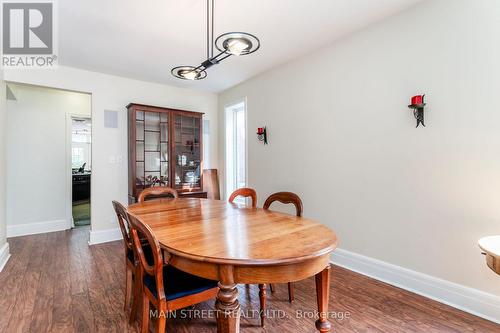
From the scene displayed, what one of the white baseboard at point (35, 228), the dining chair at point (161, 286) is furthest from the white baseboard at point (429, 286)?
the white baseboard at point (35, 228)

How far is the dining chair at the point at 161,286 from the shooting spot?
1290 mm

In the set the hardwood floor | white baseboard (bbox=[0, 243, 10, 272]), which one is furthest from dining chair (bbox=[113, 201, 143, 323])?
white baseboard (bbox=[0, 243, 10, 272])

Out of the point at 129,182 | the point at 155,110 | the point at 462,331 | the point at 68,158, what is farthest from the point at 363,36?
the point at 68,158

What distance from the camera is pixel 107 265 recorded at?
2.90m

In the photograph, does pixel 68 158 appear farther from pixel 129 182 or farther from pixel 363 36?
pixel 363 36

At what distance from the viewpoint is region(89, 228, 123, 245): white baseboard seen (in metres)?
3.67

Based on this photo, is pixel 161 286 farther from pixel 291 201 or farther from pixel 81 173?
pixel 81 173

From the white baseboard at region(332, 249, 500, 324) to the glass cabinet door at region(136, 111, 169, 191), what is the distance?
2838 mm

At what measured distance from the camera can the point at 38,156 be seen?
425 cm

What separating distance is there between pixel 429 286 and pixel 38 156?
5.56 m

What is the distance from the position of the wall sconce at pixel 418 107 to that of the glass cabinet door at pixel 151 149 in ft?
10.7

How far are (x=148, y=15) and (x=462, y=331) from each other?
345 cm

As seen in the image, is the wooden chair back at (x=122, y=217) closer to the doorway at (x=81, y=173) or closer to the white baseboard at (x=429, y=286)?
the white baseboard at (x=429, y=286)

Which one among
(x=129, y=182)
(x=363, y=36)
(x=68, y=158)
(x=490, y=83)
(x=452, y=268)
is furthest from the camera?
(x=68, y=158)
